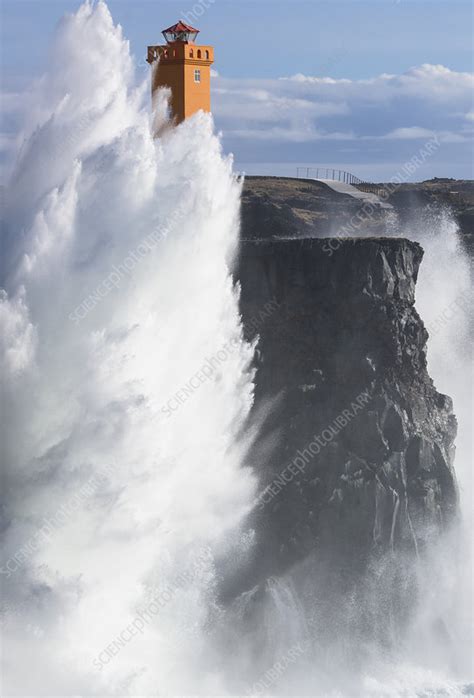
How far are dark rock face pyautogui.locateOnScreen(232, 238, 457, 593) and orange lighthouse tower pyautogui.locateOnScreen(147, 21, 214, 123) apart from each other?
6659mm

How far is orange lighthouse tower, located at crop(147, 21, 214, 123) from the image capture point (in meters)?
40.8

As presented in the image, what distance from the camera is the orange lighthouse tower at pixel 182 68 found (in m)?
40.8

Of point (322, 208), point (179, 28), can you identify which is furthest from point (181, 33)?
point (322, 208)

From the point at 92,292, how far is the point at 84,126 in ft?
18.4

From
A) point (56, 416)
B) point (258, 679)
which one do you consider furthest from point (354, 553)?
point (56, 416)

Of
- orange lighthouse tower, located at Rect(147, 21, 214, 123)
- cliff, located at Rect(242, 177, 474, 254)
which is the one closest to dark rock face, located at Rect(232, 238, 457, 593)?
orange lighthouse tower, located at Rect(147, 21, 214, 123)

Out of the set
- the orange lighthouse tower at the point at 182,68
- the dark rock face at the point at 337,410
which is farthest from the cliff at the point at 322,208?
the dark rock face at the point at 337,410

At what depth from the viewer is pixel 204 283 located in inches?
1409

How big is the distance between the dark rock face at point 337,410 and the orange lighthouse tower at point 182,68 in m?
6.66

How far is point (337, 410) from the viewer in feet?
121

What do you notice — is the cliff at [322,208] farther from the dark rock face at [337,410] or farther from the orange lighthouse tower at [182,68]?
the dark rock face at [337,410]

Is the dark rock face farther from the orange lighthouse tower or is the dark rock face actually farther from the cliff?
the cliff

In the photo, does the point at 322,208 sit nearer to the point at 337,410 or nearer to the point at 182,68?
the point at 182,68

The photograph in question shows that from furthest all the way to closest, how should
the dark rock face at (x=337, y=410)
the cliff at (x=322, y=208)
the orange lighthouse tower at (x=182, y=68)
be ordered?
the cliff at (x=322, y=208), the orange lighthouse tower at (x=182, y=68), the dark rock face at (x=337, y=410)
